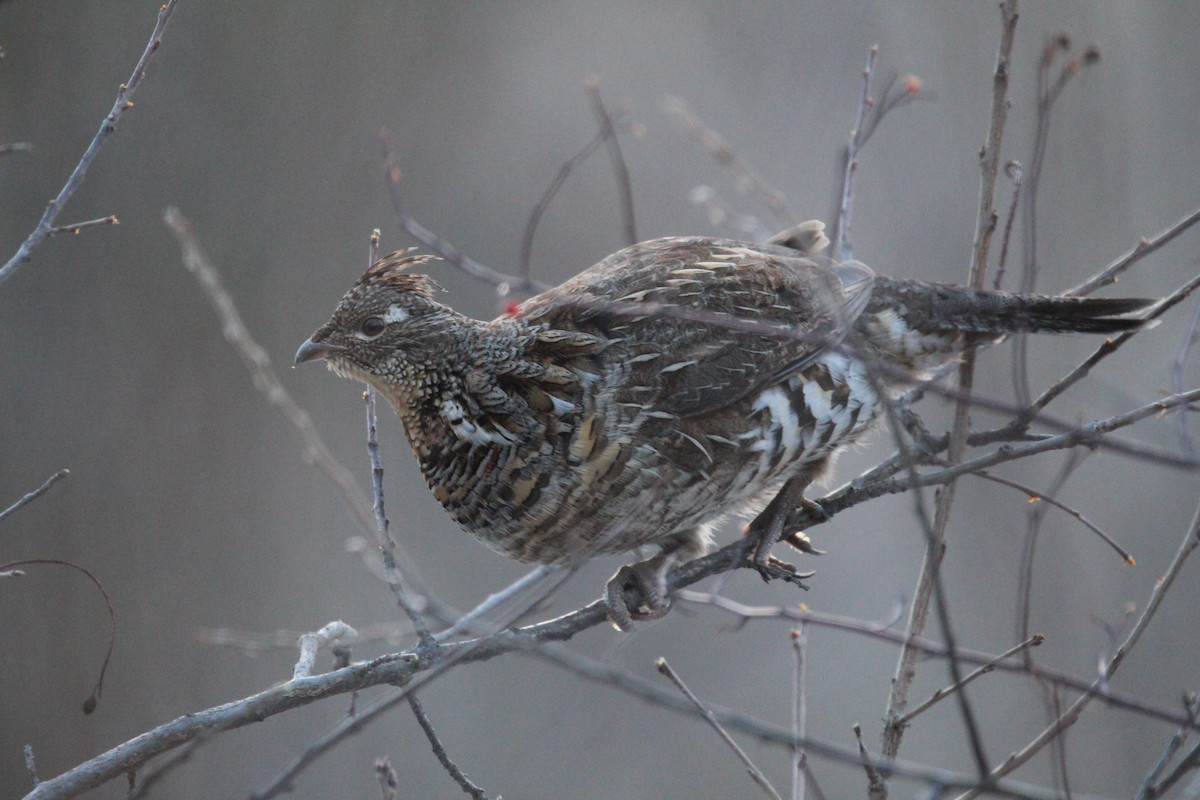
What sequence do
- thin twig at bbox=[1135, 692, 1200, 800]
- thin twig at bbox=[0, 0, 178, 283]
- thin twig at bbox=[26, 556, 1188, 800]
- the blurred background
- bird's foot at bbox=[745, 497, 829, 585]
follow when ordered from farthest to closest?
1. the blurred background
2. bird's foot at bbox=[745, 497, 829, 585]
3. thin twig at bbox=[0, 0, 178, 283]
4. thin twig at bbox=[1135, 692, 1200, 800]
5. thin twig at bbox=[26, 556, 1188, 800]

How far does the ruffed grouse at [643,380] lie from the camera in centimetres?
315

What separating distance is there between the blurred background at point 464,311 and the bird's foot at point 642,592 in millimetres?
2297

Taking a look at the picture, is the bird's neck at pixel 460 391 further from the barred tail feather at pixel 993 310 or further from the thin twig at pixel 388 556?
the barred tail feather at pixel 993 310

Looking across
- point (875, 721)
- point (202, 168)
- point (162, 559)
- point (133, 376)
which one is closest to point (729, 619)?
point (875, 721)

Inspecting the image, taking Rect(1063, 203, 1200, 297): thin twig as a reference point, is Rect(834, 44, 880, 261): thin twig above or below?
above

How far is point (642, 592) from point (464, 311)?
13.1ft

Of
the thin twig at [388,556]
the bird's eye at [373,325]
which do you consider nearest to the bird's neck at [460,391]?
the bird's eye at [373,325]

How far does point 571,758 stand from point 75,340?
4.19m

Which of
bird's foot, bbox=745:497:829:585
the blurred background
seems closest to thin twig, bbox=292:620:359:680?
bird's foot, bbox=745:497:829:585

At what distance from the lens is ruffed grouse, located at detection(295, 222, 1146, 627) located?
3148 mm

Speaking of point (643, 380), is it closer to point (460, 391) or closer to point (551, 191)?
point (460, 391)

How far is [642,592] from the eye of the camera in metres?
3.43

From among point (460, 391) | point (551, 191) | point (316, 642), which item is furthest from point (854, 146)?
point (316, 642)

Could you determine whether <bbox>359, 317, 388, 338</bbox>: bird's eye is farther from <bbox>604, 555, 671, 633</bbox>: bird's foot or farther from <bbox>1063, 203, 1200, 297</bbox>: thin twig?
<bbox>1063, 203, 1200, 297</bbox>: thin twig
